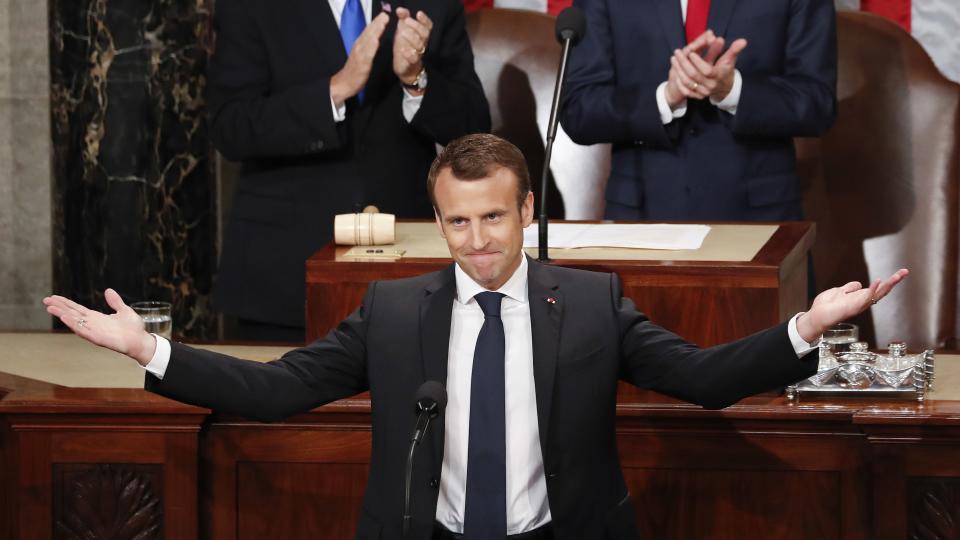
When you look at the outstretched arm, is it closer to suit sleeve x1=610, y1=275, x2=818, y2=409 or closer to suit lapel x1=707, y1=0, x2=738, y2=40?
suit sleeve x1=610, y1=275, x2=818, y2=409

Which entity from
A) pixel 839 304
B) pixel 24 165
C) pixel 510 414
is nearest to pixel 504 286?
pixel 510 414

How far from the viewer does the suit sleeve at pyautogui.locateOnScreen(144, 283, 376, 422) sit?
278cm

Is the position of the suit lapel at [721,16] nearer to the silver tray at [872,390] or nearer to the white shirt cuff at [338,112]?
the white shirt cuff at [338,112]

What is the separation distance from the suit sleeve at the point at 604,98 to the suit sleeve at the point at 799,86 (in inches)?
9.4

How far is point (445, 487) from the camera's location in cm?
284

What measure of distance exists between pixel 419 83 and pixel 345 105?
0.22m

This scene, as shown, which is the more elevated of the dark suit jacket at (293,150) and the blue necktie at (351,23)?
the blue necktie at (351,23)

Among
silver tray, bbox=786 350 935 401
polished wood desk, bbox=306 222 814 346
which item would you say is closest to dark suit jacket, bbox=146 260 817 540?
polished wood desk, bbox=306 222 814 346

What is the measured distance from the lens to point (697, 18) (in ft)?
14.8

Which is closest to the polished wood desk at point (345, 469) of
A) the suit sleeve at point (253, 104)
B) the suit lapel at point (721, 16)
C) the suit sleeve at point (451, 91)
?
the suit sleeve at point (253, 104)

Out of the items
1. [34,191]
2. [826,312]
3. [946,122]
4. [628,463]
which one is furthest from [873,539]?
[34,191]

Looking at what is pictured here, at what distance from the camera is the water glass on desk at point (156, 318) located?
3781 mm

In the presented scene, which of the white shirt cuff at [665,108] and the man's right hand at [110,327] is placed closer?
the man's right hand at [110,327]

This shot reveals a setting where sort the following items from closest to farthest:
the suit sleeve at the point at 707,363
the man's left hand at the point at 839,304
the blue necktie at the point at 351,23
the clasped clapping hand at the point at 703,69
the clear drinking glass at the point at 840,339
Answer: the man's left hand at the point at 839,304 → the suit sleeve at the point at 707,363 → the clear drinking glass at the point at 840,339 → the clasped clapping hand at the point at 703,69 → the blue necktie at the point at 351,23
